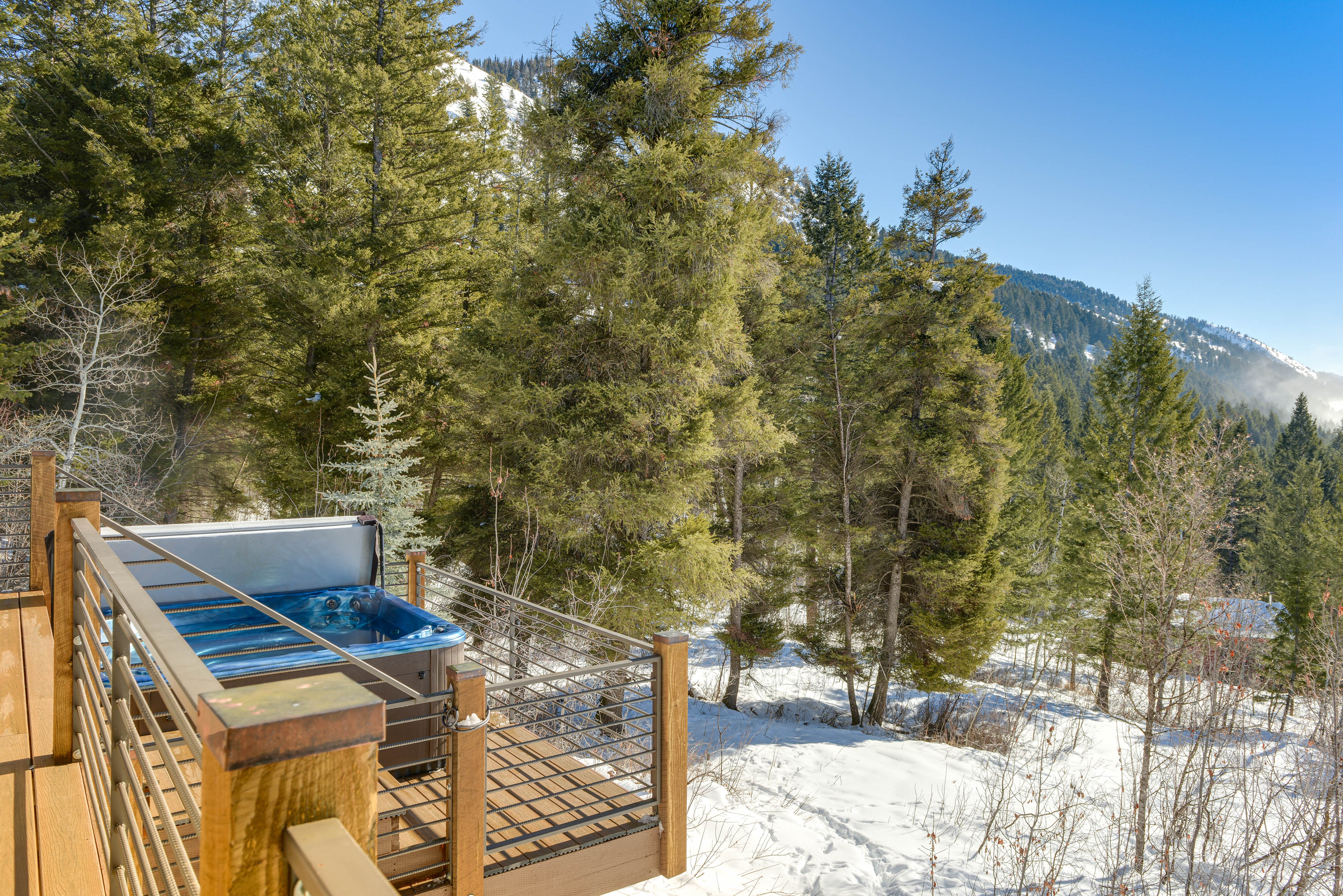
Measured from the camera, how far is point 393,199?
12594mm

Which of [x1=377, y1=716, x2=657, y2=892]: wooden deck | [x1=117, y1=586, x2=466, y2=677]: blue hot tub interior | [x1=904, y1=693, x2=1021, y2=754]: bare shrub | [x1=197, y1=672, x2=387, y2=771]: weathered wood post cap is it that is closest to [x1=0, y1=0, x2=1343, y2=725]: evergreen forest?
[x1=904, y1=693, x2=1021, y2=754]: bare shrub

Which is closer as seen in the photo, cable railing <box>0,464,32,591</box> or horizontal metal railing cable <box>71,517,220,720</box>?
horizontal metal railing cable <box>71,517,220,720</box>

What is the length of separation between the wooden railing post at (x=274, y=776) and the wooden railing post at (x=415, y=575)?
4.67 metres

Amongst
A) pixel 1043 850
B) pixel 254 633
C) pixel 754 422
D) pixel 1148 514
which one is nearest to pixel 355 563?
pixel 254 633

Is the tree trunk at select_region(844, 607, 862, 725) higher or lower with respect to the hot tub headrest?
lower

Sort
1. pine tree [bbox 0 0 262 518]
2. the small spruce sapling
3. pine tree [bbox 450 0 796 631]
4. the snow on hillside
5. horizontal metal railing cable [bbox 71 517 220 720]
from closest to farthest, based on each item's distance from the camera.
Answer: horizontal metal railing cable [bbox 71 517 220 720], the small spruce sapling, pine tree [bbox 450 0 796 631], pine tree [bbox 0 0 262 518], the snow on hillside

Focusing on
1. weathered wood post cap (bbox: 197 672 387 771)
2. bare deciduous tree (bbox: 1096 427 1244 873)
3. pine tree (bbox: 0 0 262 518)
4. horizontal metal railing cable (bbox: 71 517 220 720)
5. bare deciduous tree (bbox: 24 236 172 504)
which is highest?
pine tree (bbox: 0 0 262 518)

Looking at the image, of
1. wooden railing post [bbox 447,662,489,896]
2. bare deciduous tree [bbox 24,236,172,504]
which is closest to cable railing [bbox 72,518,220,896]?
wooden railing post [bbox 447,662,489,896]

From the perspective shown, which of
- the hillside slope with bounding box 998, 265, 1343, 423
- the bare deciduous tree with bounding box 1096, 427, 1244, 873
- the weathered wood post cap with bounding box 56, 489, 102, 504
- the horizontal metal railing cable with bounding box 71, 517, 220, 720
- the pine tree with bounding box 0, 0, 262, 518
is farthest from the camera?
the hillside slope with bounding box 998, 265, 1343, 423

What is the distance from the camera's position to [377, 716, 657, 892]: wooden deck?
297 centimetres

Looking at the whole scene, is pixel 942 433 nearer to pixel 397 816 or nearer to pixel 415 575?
pixel 415 575

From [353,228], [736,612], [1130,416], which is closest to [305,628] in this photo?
[736,612]

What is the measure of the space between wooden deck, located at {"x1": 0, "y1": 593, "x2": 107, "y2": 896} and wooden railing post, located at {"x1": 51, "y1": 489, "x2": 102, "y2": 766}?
7.6 inches

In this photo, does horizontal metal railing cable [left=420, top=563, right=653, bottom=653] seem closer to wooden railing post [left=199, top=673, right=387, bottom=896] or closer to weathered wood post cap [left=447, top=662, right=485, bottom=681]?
weathered wood post cap [left=447, top=662, right=485, bottom=681]
